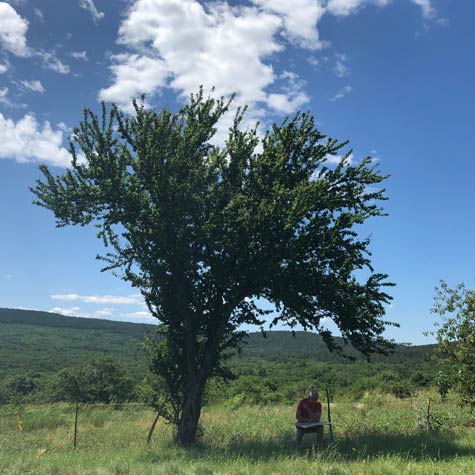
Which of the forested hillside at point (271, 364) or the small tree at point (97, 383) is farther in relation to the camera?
the small tree at point (97, 383)

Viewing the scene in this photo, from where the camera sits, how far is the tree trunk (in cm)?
1435

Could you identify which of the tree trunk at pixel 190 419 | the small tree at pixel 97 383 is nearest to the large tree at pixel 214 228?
the tree trunk at pixel 190 419

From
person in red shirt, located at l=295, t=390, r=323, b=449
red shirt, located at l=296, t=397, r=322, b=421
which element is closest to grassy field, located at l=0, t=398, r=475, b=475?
→ person in red shirt, located at l=295, t=390, r=323, b=449

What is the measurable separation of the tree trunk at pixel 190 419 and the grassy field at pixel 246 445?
1.73 feet

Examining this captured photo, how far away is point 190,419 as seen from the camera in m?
14.4

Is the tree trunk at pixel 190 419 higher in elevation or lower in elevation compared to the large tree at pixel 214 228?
lower

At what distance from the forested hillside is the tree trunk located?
131 inches

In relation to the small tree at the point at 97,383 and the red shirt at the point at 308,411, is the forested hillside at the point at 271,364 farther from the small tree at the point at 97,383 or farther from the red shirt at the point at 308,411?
the red shirt at the point at 308,411

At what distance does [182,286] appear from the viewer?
1495 centimetres

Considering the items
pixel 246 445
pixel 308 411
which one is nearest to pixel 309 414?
pixel 308 411

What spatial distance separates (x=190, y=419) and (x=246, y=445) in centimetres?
198

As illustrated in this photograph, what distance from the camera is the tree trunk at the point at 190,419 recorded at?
14352 millimetres

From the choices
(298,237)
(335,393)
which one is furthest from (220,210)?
(335,393)

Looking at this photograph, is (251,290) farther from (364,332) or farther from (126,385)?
(126,385)
